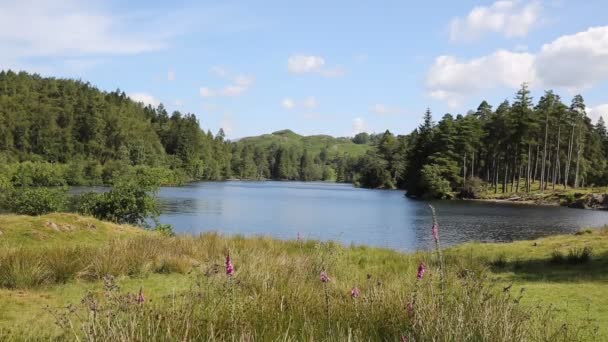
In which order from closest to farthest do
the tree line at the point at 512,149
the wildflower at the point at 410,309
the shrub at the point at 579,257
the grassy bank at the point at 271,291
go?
the grassy bank at the point at 271,291
the wildflower at the point at 410,309
the shrub at the point at 579,257
the tree line at the point at 512,149

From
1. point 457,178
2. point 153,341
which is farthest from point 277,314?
point 457,178

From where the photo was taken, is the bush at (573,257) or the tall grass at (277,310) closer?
the tall grass at (277,310)

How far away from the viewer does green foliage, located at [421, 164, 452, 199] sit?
80.9m

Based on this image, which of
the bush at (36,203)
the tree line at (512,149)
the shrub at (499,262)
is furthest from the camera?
the tree line at (512,149)

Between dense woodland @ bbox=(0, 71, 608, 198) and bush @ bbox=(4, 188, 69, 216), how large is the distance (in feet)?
7.88

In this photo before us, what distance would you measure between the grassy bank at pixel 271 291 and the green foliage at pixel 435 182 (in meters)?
62.6

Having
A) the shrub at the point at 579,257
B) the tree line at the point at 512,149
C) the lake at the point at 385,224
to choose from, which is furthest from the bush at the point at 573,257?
the tree line at the point at 512,149

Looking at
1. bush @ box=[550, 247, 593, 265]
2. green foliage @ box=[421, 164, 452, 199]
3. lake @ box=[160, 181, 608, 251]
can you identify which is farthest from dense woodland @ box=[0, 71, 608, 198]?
bush @ box=[550, 247, 593, 265]

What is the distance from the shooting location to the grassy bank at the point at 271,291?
4219 mm

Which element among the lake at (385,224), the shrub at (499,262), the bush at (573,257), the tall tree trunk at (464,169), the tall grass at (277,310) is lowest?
the lake at (385,224)

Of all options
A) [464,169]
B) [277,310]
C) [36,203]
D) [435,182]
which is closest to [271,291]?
[277,310]

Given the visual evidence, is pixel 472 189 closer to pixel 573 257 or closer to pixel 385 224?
pixel 385 224

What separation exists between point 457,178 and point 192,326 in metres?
82.5

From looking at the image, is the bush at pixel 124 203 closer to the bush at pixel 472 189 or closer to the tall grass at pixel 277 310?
the tall grass at pixel 277 310
